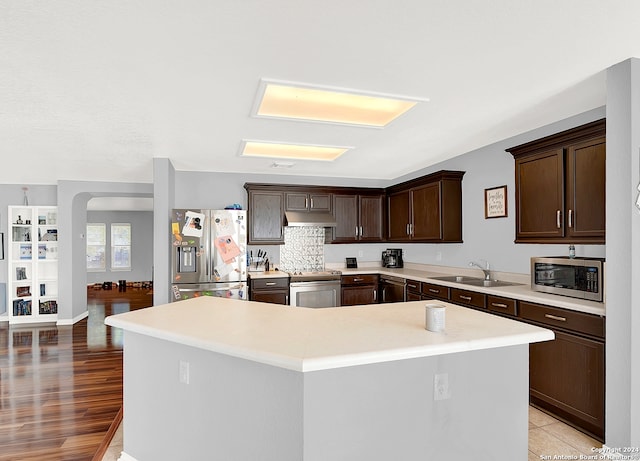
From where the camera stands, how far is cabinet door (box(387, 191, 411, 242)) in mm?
5562

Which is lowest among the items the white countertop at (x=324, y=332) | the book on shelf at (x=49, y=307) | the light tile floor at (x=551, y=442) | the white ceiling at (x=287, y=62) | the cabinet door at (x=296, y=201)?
the light tile floor at (x=551, y=442)

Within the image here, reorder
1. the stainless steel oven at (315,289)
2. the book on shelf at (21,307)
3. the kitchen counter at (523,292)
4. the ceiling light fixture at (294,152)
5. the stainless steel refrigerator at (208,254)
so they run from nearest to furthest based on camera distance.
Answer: the kitchen counter at (523,292) → the ceiling light fixture at (294,152) → the stainless steel refrigerator at (208,254) → the stainless steel oven at (315,289) → the book on shelf at (21,307)

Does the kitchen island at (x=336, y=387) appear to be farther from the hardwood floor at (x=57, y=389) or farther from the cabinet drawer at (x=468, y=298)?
the cabinet drawer at (x=468, y=298)

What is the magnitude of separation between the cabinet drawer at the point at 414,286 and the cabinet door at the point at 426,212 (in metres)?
0.60

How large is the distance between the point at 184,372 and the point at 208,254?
2874 millimetres

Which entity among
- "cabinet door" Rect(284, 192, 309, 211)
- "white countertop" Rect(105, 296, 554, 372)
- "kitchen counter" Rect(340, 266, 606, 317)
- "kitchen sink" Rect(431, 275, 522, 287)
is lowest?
"kitchen sink" Rect(431, 275, 522, 287)

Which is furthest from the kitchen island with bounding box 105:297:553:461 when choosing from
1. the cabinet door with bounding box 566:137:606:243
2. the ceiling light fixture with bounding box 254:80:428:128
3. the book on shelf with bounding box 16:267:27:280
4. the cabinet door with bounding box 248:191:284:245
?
the book on shelf with bounding box 16:267:27:280

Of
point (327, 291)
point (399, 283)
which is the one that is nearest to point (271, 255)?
point (327, 291)

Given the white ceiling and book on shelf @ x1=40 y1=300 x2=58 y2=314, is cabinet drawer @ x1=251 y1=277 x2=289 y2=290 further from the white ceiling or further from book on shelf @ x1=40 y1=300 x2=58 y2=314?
book on shelf @ x1=40 y1=300 x2=58 y2=314

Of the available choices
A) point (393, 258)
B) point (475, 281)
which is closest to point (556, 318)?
point (475, 281)

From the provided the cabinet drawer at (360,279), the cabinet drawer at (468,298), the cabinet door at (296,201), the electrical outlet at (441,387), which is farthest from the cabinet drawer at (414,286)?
the electrical outlet at (441,387)

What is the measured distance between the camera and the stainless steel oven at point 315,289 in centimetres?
530

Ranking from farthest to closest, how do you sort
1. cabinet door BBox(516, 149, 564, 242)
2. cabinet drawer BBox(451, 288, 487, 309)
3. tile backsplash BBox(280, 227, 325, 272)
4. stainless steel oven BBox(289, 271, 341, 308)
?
tile backsplash BBox(280, 227, 325, 272)
stainless steel oven BBox(289, 271, 341, 308)
cabinet drawer BBox(451, 288, 487, 309)
cabinet door BBox(516, 149, 564, 242)

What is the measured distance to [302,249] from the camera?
6043 mm
